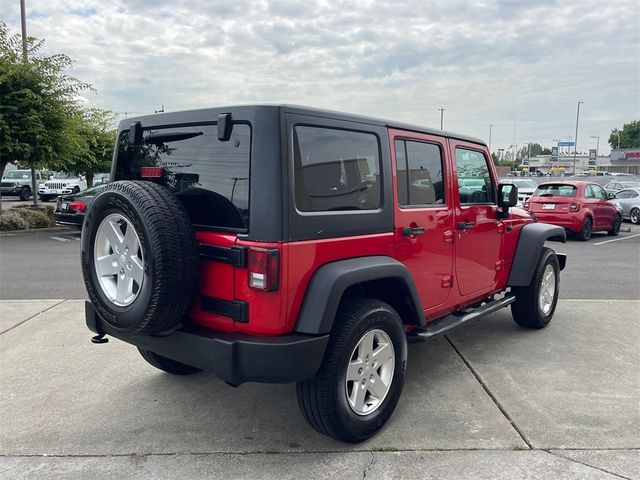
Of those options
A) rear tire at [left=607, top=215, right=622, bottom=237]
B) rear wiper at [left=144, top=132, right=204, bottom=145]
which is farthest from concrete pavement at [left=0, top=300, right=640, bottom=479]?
rear tire at [left=607, top=215, right=622, bottom=237]

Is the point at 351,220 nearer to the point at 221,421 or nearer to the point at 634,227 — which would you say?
the point at 221,421

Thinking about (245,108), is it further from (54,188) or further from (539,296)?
(54,188)

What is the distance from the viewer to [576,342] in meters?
5.13

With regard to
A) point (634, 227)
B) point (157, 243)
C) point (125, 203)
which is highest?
point (125, 203)

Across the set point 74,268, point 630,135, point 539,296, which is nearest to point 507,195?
point 539,296

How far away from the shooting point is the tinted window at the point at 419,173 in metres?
3.69

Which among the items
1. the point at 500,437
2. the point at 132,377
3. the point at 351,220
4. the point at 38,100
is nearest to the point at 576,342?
the point at 500,437

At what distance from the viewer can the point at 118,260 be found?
10.1ft

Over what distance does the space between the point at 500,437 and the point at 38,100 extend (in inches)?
556

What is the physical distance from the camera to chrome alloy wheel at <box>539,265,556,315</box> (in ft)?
18.1

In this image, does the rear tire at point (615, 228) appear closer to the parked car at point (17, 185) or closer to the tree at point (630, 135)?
the parked car at point (17, 185)

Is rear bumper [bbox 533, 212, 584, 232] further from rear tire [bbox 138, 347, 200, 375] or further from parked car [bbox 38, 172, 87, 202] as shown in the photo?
parked car [bbox 38, 172, 87, 202]

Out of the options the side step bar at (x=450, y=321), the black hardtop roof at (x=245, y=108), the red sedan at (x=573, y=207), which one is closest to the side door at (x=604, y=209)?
the red sedan at (x=573, y=207)

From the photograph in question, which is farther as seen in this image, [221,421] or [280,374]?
[221,421]
